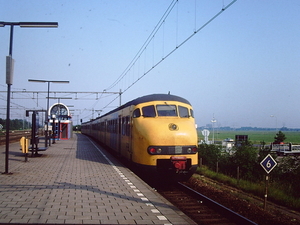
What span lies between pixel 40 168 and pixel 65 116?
111ft

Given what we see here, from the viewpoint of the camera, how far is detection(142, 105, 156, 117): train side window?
14106 millimetres

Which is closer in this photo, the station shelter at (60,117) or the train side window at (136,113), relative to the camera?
the train side window at (136,113)

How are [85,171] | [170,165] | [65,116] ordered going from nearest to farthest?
[170,165], [85,171], [65,116]

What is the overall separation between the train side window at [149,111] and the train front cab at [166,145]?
4 centimetres

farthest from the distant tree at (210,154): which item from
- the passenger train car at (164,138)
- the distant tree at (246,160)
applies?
the passenger train car at (164,138)

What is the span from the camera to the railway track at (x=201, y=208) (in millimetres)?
9012

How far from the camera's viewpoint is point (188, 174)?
13070mm

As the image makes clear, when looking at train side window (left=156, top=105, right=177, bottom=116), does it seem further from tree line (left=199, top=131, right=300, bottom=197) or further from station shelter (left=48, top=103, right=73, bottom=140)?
station shelter (left=48, top=103, right=73, bottom=140)

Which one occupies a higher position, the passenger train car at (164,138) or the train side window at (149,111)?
the train side window at (149,111)

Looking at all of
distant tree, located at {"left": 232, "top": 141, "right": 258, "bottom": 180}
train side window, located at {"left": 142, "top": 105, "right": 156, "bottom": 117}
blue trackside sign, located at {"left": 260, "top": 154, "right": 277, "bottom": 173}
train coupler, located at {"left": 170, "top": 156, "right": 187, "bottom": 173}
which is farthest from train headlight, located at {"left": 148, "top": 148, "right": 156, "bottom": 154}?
distant tree, located at {"left": 232, "top": 141, "right": 258, "bottom": 180}

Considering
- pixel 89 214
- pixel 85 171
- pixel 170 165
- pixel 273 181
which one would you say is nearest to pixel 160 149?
pixel 170 165

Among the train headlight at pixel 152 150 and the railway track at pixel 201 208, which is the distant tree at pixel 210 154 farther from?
the train headlight at pixel 152 150

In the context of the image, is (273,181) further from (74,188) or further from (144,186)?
(74,188)

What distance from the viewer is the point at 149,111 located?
46.6 ft
